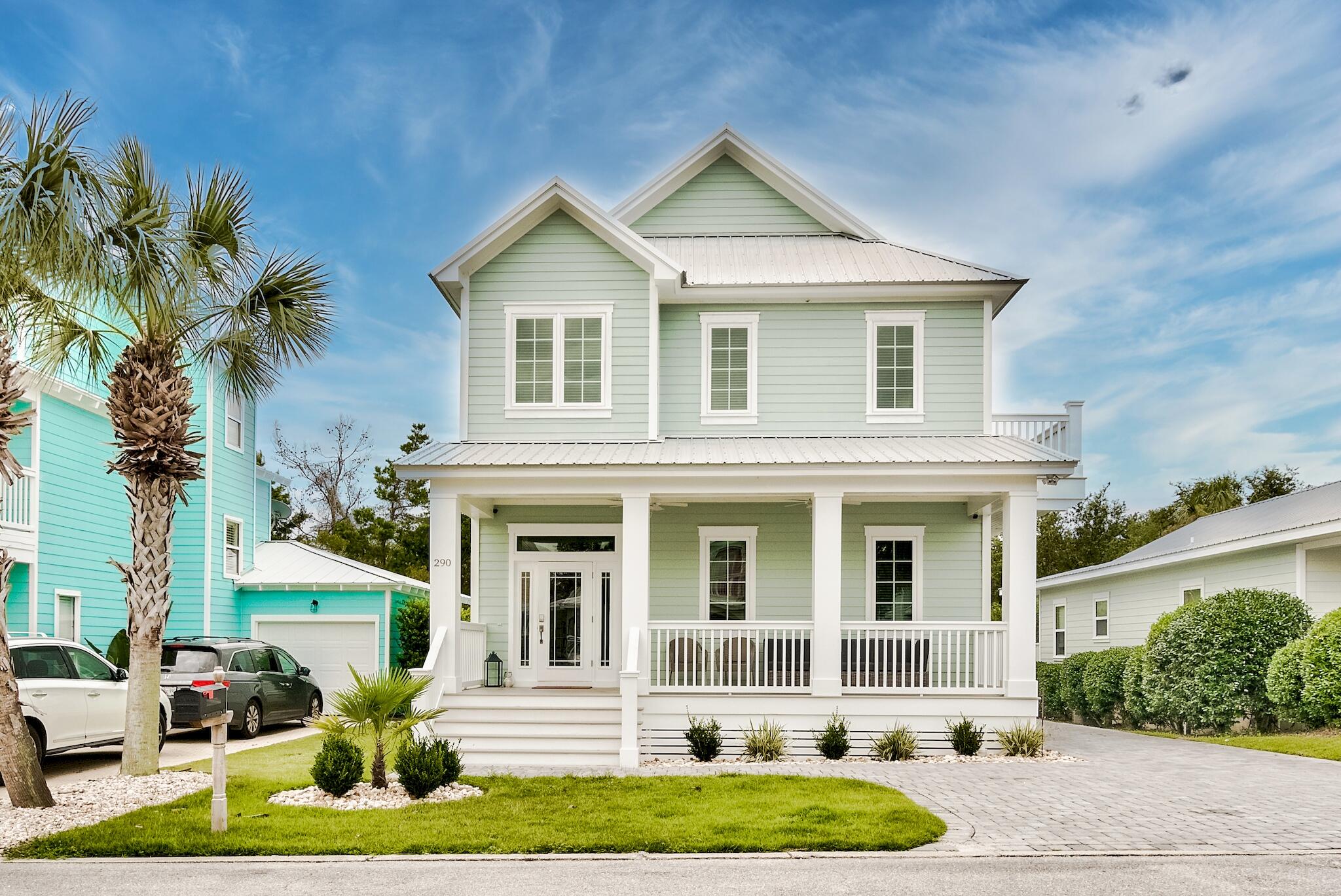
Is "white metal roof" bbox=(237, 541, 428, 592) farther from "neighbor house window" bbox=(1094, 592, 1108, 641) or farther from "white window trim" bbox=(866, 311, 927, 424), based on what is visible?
"neighbor house window" bbox=(1094, 592, 1108, 641)

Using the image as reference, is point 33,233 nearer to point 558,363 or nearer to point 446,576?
point 446,576

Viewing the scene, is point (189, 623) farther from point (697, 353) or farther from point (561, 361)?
point (697, 353)

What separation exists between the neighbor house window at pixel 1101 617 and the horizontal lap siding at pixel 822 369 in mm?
11550

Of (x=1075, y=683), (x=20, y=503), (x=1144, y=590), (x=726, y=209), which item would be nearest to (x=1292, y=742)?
(x=1075, y=683)

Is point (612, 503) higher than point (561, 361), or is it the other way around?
point (561, 361)

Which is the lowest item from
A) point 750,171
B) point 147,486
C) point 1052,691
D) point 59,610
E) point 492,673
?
point 1052,691

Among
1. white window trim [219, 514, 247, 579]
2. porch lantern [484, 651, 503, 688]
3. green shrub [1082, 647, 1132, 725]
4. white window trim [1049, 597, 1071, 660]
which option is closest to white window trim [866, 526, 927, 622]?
porch lantern [484, 651, 503, 688]

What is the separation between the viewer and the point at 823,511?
14594mm

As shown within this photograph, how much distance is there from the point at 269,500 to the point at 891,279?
17.6 meters

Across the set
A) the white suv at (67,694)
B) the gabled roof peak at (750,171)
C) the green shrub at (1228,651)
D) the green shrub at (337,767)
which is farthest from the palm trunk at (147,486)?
the green shrub at (1228,651)

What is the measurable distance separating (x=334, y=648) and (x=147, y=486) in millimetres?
12653

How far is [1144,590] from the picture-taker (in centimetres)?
2377

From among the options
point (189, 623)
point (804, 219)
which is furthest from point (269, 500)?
point (804, 219)

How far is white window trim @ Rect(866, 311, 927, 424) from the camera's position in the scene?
55.6ft
